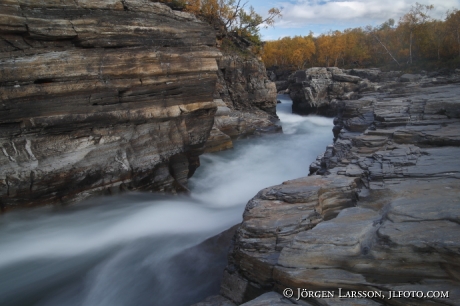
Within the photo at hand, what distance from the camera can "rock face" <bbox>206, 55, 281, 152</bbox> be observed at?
1924cm

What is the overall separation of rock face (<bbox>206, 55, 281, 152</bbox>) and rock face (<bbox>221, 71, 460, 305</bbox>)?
11144 millimetres

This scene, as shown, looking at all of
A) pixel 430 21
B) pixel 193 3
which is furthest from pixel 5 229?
pixel 430 21

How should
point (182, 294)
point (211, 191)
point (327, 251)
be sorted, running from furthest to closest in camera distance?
point (211, 191) < point (182, 294) < point (327, 251)

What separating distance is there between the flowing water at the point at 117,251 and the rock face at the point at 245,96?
8426 millimetres

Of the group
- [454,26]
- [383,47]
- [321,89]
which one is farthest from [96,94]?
[383,47]

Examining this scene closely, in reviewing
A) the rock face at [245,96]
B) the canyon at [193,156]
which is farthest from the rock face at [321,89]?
the canyon at [193,156]

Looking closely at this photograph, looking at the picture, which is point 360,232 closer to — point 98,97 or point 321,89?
point 98,97

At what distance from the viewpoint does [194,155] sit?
10.9 m

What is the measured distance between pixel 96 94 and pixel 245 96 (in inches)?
590

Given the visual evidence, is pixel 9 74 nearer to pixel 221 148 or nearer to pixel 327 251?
pixel 327 251

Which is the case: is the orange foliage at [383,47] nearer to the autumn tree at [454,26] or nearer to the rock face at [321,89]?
the autumn tree at [454,26]

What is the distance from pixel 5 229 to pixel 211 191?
616 centimetres

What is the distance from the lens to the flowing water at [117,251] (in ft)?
21.0

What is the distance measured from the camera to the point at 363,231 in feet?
14.5
